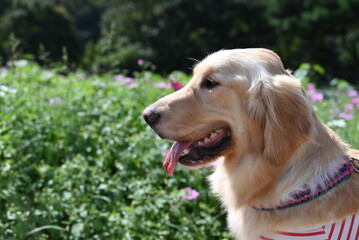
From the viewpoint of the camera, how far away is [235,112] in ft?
8.18

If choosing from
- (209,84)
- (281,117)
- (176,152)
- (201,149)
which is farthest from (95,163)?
(281,117)

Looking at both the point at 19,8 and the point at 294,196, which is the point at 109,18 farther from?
the point at 294,196

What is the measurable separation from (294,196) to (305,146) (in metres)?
0.26

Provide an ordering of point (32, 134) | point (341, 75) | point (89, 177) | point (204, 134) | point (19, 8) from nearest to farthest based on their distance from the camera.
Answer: point (204, 134), point (89, 177), point (32, 134), point (341, 75), point (19, 8)

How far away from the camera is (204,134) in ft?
8.47

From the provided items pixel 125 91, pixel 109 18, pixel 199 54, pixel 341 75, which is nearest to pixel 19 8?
pixel 109 18

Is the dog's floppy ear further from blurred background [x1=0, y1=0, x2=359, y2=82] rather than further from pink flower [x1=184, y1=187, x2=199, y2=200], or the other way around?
blurred background [x1=0, y1=0, x2=359, y2=82]

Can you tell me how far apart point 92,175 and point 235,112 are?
170cm

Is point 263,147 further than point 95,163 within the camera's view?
No

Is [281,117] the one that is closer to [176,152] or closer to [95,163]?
[176,152]

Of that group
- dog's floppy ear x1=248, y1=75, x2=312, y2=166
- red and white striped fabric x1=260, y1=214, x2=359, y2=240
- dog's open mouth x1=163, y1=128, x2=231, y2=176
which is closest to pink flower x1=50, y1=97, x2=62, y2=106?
dog's open mouth x1=163, y1=128, x2=231, y2=176

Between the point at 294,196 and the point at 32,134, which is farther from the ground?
the point at 294,196

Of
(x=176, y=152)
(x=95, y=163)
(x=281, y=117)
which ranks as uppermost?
(x=281, y=117)

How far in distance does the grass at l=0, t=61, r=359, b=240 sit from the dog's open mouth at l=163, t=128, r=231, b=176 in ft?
2.85
